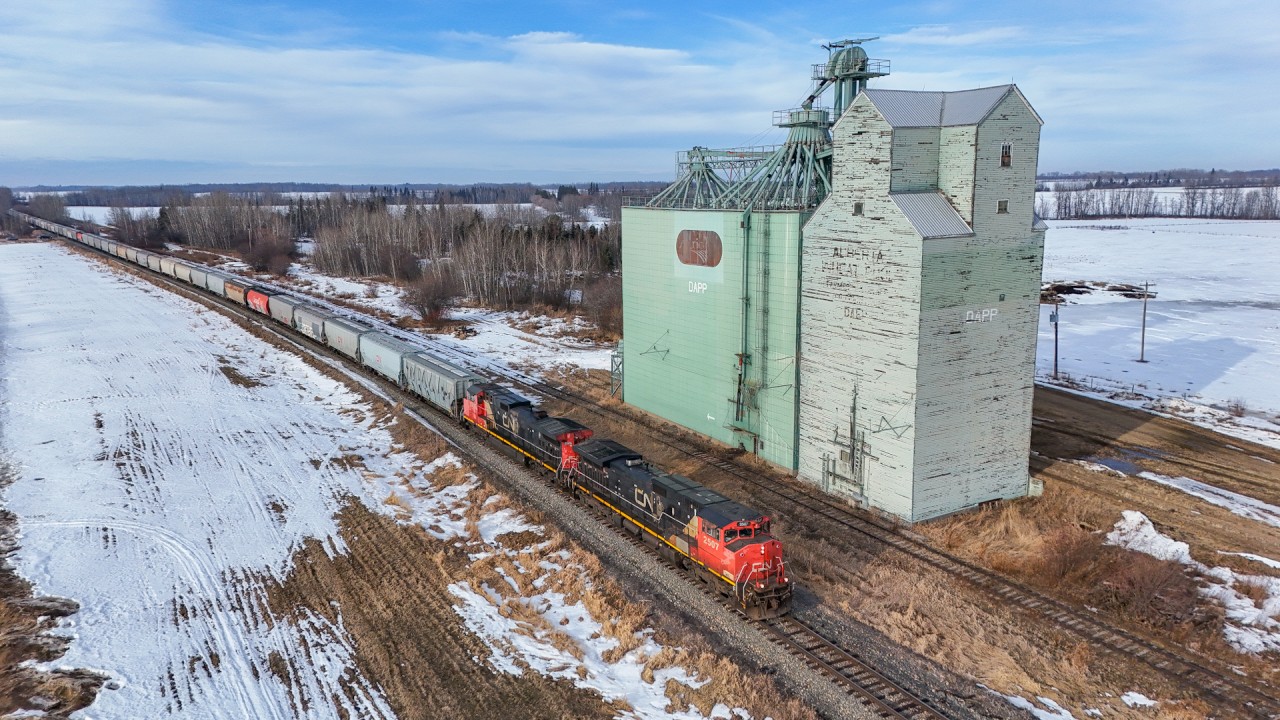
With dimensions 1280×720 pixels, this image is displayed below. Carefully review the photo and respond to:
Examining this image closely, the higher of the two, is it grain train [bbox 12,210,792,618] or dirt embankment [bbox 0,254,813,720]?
grain train [bbox 12,210,792,618]

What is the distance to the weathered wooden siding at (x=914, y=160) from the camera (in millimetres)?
25578

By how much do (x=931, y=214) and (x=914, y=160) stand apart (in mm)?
2171

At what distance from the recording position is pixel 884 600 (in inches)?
837

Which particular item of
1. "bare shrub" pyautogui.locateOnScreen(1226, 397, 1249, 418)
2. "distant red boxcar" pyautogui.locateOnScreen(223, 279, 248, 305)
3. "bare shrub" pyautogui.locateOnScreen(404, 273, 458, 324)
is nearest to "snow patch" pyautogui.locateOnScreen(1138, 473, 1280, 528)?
"bare shrub" pyautogui.locateOnScreen(1226, 397, 1249, 418)

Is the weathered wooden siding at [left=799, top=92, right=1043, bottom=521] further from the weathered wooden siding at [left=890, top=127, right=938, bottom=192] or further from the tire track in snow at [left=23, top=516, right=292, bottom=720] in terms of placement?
the tire track in snow at [left=23, top=516, right=292, bottom=720]

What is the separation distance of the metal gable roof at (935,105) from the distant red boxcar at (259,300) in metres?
58.2

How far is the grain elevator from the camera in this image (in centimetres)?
2527

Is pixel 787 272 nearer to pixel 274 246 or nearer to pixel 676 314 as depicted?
pixel 676 314

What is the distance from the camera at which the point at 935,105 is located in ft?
88.7

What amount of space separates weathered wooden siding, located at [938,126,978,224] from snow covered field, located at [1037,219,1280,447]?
23822 millimetres

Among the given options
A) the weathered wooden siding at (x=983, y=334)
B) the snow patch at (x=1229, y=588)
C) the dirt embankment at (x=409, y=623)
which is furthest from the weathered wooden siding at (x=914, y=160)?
the dirt embankment at (x=409, y=623)

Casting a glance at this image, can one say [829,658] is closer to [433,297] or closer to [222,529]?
[222,529]

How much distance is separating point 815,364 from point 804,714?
1522cm

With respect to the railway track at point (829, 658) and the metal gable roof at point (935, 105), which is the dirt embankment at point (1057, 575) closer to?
the railway track at point (829, 658)
